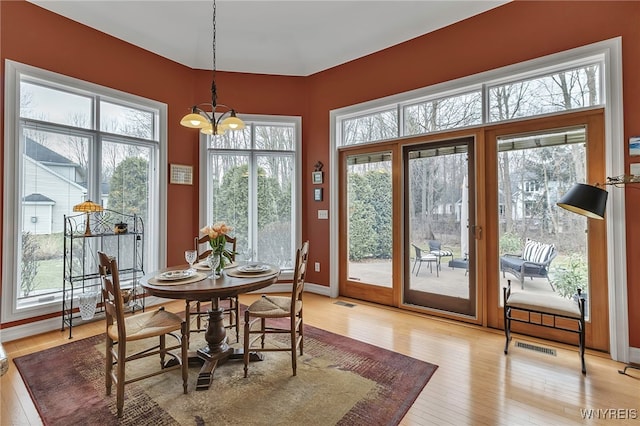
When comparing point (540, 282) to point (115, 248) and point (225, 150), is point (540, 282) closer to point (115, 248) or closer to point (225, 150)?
point (225, 150)

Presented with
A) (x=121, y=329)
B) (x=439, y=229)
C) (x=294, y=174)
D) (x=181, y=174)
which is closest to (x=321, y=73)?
(x=294, y=174)

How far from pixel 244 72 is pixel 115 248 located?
3.10 meters

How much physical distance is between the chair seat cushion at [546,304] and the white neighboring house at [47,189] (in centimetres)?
478

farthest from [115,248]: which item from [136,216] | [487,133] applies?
[487,133]

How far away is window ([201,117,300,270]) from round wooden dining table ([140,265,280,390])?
201 cm

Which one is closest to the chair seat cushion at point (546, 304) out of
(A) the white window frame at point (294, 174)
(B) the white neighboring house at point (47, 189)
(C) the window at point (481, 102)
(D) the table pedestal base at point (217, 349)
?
(C) the window at point (481, 102)

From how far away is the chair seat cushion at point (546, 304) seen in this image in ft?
8.13

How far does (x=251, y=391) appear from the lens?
2.16 m

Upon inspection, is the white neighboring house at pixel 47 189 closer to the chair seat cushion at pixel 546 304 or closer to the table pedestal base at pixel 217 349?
the table pedestal base at pixel 217 349

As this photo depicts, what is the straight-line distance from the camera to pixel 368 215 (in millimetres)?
4336

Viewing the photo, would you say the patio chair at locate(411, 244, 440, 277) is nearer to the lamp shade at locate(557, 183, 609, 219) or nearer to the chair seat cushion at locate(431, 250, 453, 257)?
the chair seat cushion at locate(431, 250, 453, 257)

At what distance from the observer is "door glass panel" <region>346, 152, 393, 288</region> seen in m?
4.15

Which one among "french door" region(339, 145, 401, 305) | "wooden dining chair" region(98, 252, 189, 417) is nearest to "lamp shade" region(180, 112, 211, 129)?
"wooden dining chair" region(98, 252, 189, 417)

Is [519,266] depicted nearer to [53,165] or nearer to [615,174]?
[615,174]
